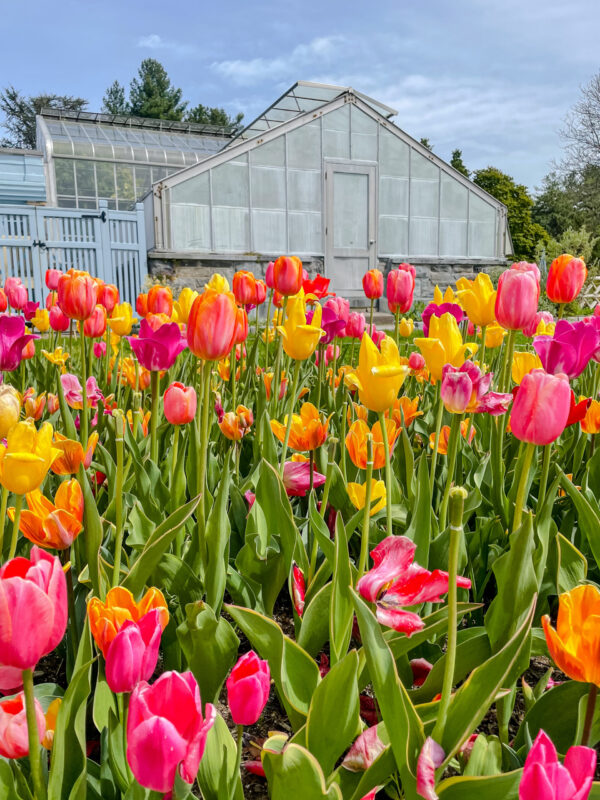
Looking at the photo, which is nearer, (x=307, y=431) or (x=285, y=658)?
(x=285, y=658)

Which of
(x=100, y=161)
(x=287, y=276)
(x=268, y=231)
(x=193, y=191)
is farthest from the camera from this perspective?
(x=100, y=161)

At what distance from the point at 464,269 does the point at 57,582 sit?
14.3 m

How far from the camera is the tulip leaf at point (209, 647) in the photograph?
2.53ft

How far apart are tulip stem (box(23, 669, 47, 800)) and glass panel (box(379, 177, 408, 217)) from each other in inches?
533

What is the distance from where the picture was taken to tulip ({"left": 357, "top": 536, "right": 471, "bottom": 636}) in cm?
66

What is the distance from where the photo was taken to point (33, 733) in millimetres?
539

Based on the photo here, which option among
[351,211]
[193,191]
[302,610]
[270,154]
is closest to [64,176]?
[193,191]

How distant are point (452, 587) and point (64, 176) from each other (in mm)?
16354

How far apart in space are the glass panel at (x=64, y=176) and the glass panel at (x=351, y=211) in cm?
638

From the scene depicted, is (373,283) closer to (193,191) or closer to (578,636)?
(578,636)

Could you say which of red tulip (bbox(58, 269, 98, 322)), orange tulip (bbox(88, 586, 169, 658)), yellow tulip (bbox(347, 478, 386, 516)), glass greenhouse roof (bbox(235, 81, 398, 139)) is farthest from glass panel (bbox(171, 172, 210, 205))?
orange tulip (bbox(88, 586, 169, 658))

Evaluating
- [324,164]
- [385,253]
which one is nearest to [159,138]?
[324,164]

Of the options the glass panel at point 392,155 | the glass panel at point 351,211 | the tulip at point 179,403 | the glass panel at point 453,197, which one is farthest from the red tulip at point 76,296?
the glass panel at point 453,197

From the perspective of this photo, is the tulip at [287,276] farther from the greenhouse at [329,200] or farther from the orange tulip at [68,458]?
the greenhouse at [329,200]
